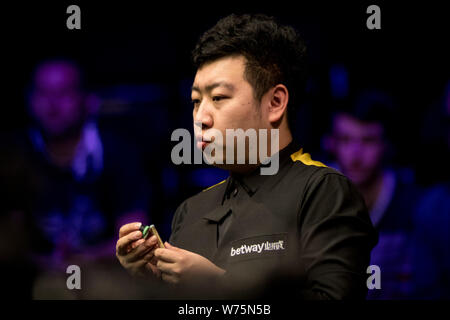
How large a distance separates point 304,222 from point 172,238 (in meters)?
0.52

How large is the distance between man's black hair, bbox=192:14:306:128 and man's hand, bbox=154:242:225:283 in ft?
1.70

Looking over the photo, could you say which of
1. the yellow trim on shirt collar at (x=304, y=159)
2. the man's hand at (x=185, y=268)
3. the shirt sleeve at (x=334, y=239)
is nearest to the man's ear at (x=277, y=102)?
the yellow trim on shirt collar at (x=304, y=159)

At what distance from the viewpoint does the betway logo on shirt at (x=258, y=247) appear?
136cm

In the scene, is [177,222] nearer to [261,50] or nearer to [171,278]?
[171,278]

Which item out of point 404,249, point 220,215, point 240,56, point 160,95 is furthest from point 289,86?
point 160,95

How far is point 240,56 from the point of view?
60.5 inches

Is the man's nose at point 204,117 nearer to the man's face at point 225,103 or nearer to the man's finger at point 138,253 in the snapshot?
the man's face at point 225,103

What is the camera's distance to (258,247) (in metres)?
1.38

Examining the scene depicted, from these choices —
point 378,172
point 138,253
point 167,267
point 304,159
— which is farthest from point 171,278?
point 378,172

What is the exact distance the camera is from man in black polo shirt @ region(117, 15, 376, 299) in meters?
1.29

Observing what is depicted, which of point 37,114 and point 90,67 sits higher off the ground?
point 90,67

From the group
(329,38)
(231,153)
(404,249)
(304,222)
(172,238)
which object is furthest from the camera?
(329,38)

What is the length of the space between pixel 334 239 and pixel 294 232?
0.11 meters

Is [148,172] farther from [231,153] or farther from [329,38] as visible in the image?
[231,153]
